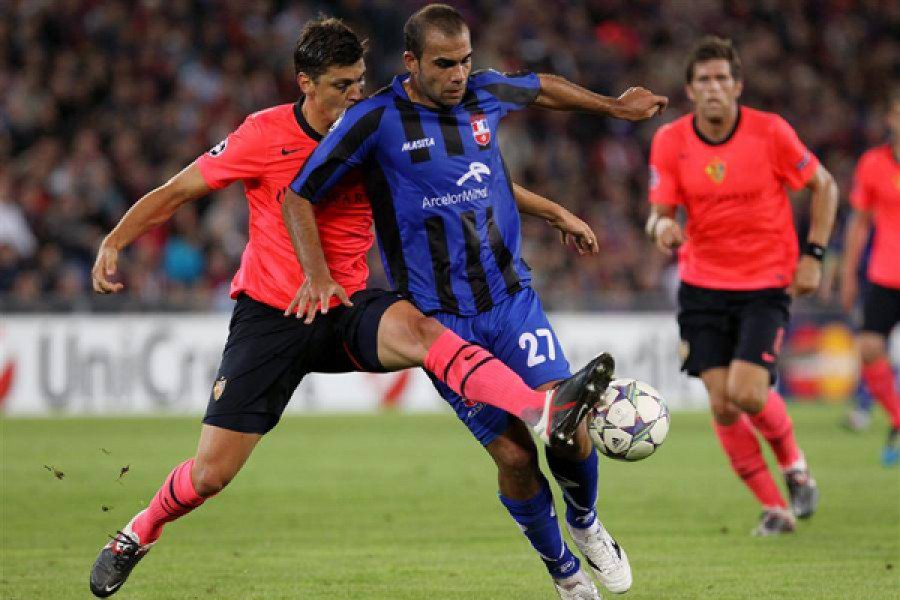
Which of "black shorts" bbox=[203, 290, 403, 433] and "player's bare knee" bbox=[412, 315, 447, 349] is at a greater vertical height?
"player's bare knee" bbox=[412, 315, 447, 349]

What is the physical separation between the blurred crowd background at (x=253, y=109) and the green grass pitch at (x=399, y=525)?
11.1 feet

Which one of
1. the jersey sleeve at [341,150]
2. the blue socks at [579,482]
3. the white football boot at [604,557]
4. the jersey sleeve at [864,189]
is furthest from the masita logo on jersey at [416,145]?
the jersey sleeve at [864,189]

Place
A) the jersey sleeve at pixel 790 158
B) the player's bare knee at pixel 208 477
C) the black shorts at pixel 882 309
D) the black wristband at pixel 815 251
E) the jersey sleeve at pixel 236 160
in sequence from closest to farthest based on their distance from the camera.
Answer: the player's bare knee at pixel 208 477
the jersey sleeve at pixel 236 160
the black wristband at pixel 815 251
the jersey sleeve at pixel 790 158
the black shorts at pixel 882 309

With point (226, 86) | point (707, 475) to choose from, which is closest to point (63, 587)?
point (707, 475)

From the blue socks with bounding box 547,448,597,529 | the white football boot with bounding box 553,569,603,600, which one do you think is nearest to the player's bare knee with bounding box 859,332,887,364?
the blue socks with bounding box 547,448,597,529

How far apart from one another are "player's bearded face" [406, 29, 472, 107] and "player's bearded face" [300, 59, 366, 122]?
415 millimetres

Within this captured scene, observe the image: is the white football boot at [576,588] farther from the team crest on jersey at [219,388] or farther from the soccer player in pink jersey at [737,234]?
the soccer player in pink jersey at [737,234]

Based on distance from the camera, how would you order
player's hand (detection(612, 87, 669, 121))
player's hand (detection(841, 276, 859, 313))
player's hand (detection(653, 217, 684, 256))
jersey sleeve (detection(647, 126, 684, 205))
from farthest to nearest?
player's hand (detection(841, 276, 859, 313)) → jersey sleeve (detection(647, 126, 684, 205)) → player's hand (detection(653, 217, 684, 256)) → player's hand (detection(612, 87, 669, 121))

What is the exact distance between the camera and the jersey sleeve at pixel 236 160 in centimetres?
643

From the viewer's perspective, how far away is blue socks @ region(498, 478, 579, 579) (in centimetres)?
620

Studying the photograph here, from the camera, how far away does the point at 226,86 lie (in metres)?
19.4

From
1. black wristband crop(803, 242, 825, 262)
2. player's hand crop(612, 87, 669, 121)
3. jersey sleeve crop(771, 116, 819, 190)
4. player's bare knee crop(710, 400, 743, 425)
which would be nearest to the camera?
player's hand crop(612, 87, 669, 121)

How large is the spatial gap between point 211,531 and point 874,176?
22.2 feet

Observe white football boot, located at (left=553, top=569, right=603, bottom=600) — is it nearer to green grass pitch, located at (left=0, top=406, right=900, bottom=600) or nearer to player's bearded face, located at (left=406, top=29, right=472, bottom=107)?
green grass pitch, located at (left=0, top=406, right=900, bottom=600)
